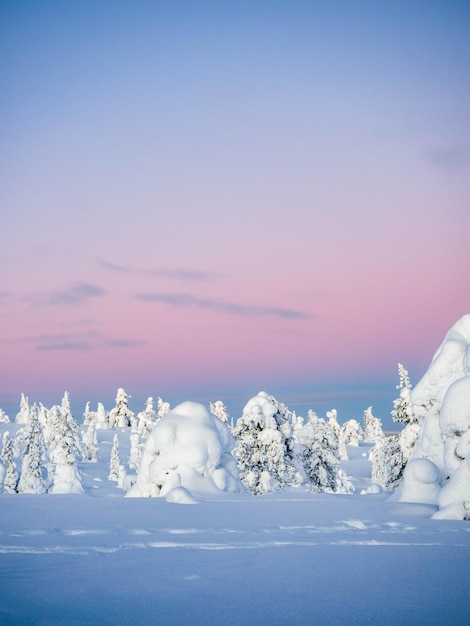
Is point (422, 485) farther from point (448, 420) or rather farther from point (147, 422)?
point (147, 422)

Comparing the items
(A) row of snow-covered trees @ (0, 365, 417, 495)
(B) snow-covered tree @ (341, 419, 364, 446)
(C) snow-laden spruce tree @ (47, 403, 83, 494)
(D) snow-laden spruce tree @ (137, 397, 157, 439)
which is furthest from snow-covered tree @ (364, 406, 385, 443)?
(C) snow-laden spruce tree @ (47, 403, 83, 494)

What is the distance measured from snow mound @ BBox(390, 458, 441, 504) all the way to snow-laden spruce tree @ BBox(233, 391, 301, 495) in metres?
20.1

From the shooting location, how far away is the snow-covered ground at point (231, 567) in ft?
13.7

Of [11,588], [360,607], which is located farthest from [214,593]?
[11,588]

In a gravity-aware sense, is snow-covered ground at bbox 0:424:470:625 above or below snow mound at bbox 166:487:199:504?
below

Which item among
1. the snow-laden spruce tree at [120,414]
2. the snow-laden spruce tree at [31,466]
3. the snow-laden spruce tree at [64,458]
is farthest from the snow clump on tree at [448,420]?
the snow-laden spruce tree at [120,414]

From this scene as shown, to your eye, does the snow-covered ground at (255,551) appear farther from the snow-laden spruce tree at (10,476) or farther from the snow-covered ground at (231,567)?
the snow-laden spruce tree at (10,476)

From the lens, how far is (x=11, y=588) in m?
4.78

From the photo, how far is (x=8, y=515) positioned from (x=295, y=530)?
510 centimetres

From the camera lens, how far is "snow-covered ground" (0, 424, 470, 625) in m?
4.18

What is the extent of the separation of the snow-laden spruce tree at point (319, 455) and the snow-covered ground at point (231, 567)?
29.4 meters

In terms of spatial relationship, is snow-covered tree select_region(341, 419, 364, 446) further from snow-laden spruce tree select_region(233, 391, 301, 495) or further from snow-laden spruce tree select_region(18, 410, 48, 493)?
snow-laden spruce tree select_region(233, 391, 301, 495)

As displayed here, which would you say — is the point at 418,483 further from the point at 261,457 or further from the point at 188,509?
the point at 261,457

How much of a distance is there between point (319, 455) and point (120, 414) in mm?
88216
